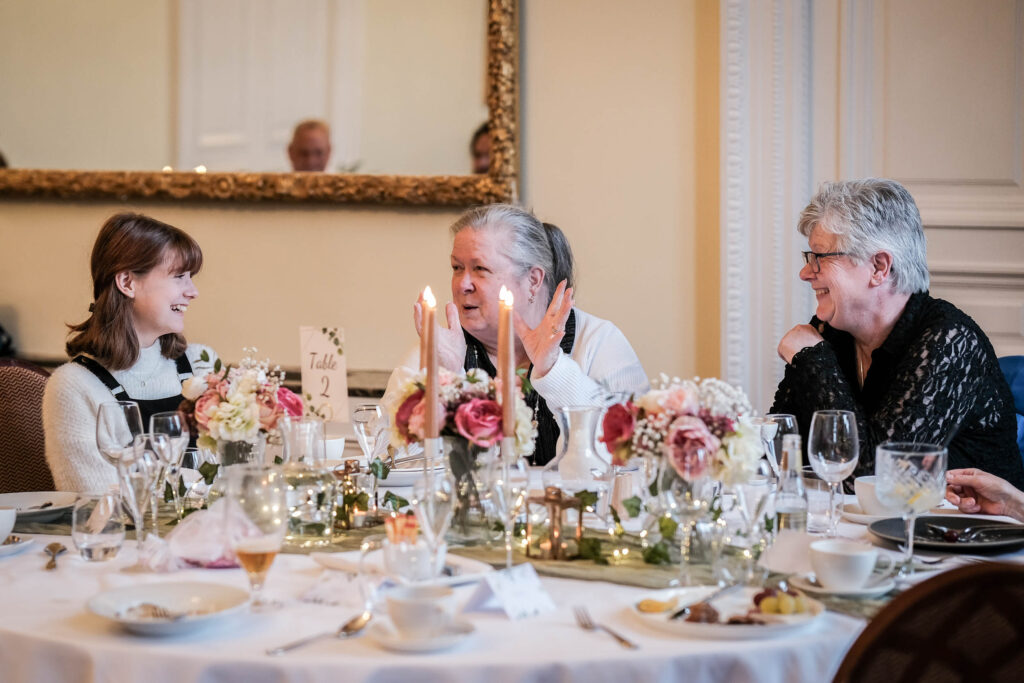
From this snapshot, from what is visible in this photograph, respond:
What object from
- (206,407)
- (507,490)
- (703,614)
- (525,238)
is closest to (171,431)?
(206,407)

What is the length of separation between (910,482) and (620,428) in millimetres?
429

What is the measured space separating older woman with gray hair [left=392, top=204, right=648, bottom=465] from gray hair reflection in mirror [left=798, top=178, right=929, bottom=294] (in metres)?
0.68

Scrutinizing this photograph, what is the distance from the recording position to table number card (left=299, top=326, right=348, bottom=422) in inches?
106

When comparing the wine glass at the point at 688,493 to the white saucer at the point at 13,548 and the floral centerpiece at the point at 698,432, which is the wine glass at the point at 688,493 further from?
the white saucer at the point at 13,548

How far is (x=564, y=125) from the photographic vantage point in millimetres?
3711

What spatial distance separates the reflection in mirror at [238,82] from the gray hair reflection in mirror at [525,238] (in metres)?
0.74

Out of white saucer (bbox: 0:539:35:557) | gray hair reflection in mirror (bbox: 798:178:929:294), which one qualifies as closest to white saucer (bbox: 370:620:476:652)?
white saucer (bbox: 0:539:35:557)

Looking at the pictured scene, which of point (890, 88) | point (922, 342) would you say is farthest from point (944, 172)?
point (922, 342)

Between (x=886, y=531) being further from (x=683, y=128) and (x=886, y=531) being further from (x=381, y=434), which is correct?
(x=683, y=128)

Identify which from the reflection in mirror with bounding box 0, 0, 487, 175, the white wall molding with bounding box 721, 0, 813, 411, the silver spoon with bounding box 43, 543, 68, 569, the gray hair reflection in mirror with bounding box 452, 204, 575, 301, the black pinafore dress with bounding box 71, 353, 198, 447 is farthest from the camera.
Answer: the reflection in mirror with bounding box 0, 0, 487, 175

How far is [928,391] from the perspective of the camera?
2443 millimetres

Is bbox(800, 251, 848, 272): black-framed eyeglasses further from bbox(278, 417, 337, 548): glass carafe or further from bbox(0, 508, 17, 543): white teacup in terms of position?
bbox(0, 508, 17, 543): white teacup

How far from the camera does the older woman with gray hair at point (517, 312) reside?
9.54 ft

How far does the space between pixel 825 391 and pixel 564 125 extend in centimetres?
153
